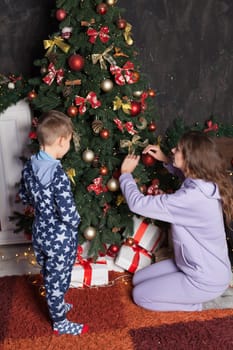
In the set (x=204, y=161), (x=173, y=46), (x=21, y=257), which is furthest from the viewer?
(x=173, y=46)

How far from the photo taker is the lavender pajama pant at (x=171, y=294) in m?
2.54

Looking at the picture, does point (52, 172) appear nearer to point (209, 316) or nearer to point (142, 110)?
point (142, 110)

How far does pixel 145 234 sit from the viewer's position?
9.72 ft

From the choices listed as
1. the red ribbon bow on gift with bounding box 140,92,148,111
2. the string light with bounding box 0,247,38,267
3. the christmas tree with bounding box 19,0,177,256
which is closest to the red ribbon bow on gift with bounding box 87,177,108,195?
the christmas tree with bounding box 19,0,177,256

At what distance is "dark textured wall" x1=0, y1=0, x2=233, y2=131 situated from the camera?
312cm

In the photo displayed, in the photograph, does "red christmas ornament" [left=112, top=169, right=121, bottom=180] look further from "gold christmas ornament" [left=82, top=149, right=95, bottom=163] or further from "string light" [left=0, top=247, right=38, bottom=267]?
"string light" [left=0, top=247, right=38, bottom=267]

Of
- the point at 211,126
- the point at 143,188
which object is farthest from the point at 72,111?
the point at 211,126

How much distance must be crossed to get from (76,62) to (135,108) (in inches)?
16.5

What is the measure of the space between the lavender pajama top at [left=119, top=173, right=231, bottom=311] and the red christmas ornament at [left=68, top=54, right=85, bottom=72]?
0.64 meters

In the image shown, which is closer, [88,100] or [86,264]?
[88,100]

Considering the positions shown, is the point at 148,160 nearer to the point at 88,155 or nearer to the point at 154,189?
the point at 154,189

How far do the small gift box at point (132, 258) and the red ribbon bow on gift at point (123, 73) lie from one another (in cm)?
107

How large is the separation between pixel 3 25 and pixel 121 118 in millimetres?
1180

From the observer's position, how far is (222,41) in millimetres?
3344
